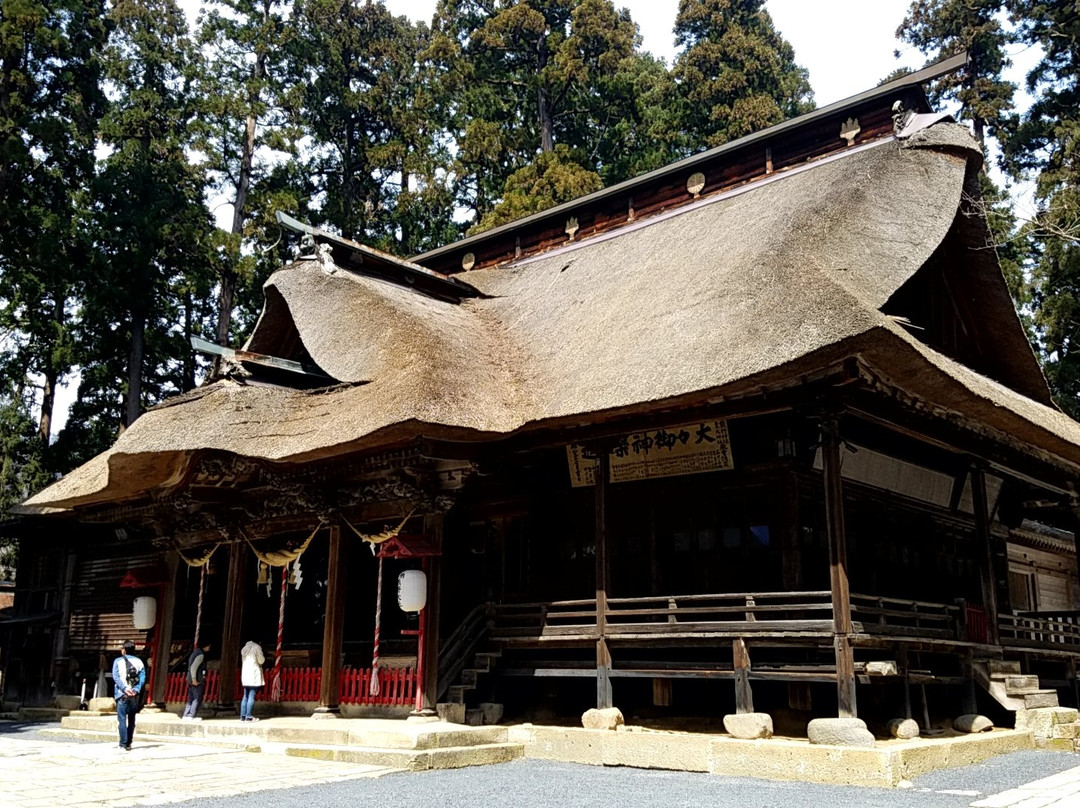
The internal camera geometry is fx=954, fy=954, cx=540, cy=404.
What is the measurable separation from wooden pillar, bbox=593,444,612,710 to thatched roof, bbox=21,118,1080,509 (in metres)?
1.08

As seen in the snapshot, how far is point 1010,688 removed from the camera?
11.4 m

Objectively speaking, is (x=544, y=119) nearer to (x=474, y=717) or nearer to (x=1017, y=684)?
(x=474, y=717)

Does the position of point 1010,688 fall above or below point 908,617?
below

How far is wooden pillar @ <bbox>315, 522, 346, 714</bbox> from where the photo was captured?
483 inches

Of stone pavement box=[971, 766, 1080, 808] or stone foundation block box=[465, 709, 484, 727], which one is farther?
stone foundation block box=[465, 709, 484, 727]

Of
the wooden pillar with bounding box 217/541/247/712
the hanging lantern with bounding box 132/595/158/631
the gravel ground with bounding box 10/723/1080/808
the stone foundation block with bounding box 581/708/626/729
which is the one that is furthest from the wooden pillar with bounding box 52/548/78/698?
the stone foundation block with bounding box 581/708/626/729

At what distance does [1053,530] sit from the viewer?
65.4 feet

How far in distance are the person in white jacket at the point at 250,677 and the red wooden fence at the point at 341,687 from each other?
0.49 meters

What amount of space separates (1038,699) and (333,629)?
8.73 metres

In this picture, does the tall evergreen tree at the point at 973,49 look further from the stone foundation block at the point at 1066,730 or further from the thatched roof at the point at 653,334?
the stone foundation block at the point at 1066,730

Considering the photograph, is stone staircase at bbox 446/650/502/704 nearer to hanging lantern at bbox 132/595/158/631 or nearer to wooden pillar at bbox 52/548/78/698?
hanging lantern at bbox 132/595/158/631

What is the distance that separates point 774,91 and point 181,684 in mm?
26931

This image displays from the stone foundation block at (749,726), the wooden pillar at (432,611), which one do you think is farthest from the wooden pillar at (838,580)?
the wooden pillar at (432,611)

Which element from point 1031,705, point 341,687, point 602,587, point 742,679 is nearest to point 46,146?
point 341,687
